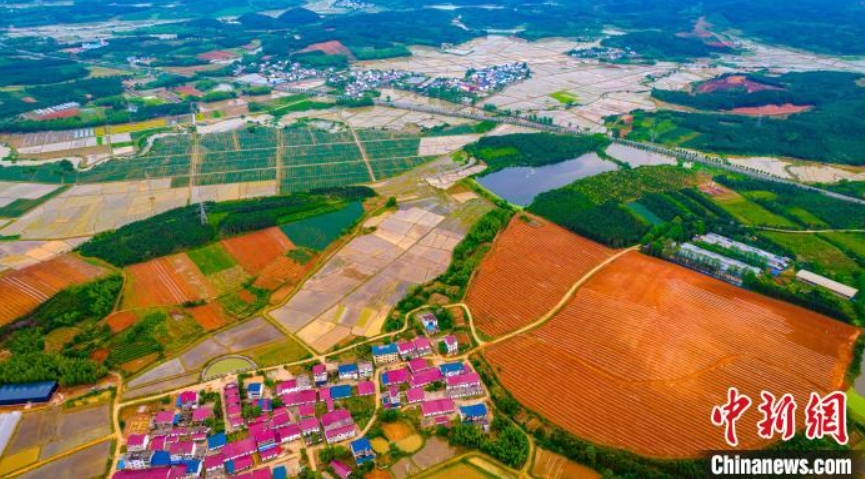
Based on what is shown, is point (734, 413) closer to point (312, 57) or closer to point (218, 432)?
point (218, 432)

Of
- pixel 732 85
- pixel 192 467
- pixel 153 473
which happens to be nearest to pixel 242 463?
pixel 192 467

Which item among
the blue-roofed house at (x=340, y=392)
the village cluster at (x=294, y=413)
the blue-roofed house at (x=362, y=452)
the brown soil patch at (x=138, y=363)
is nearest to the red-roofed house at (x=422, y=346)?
the village cluster at (x=294, y=413)

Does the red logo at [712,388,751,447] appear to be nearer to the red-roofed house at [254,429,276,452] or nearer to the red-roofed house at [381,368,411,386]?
the red-roofed house at [381,368,411,386]

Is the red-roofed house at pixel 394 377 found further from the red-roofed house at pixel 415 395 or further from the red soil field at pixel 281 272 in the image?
the red soil field at pixel 281 272

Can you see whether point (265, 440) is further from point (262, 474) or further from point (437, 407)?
point (437, 407)

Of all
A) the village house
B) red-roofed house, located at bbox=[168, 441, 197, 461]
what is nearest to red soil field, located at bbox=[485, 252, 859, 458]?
the village house

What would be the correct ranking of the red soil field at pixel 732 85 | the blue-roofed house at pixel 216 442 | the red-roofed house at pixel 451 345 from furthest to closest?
the red soil field at pixel 732 85 < the red-roofed house at pixel 451 345 < the blue-roofed house at pixel 216 442

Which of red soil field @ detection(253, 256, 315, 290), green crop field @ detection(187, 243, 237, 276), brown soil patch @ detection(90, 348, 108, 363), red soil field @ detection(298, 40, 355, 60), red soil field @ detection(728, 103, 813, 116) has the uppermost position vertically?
red soil field @ detection(298, 40, 355, 60)
